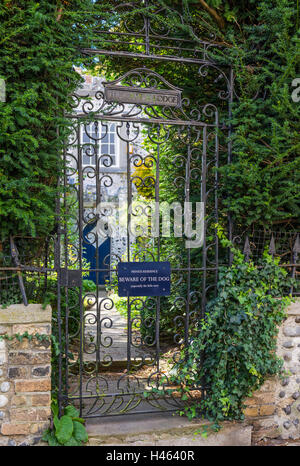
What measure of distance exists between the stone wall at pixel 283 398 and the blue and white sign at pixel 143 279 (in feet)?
3.65

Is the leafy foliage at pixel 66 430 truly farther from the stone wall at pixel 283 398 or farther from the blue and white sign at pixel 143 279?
the stone wall at pixel 283 398

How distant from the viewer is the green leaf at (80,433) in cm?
300

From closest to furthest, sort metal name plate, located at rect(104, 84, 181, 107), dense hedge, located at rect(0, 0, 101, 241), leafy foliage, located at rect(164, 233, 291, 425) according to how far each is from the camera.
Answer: dense hedge, located at rect(0, 0, 101, 241)
leafy foliage, located at rect(164, 233, 291, 425)
metal name plate, located at rect(104, 84, 181, 107)

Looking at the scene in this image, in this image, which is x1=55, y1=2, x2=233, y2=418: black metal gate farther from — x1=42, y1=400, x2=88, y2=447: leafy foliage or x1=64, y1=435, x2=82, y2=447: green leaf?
x1=64, y1=435, x2=82, y2=447: green leaf

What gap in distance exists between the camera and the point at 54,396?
10.4 ft

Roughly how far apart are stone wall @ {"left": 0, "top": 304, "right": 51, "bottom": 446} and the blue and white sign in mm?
711

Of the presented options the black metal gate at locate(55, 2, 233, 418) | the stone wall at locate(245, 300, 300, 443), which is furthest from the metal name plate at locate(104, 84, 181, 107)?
the stone wall at locate(245, 300, 300, 443)

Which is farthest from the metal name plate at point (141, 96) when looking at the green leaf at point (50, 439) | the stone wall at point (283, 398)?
the green leaf at point (50, 439)

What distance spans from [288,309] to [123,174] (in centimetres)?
782

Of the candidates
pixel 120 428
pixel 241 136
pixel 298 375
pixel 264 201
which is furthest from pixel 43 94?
pixel 298 375

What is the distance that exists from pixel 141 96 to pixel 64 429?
2.70m

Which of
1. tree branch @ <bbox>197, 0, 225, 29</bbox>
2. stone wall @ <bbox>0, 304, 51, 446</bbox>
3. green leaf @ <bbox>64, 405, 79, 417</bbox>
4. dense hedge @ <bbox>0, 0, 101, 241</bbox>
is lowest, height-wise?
green leaf @ <bbox>64, 405, 79, 417</bbox>

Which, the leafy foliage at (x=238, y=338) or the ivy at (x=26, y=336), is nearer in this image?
the ivy at (x=26, y=336)

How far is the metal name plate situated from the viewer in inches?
132
